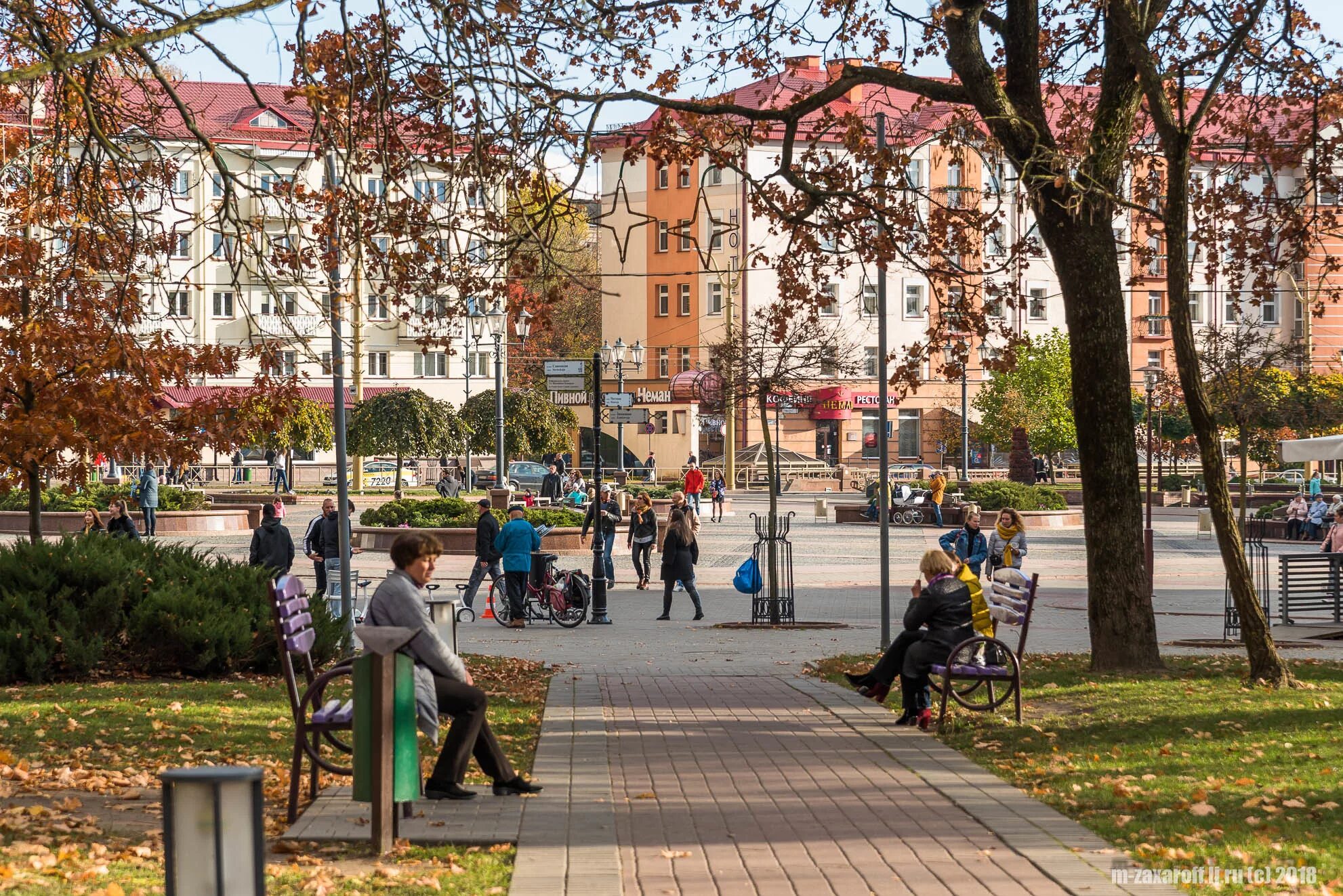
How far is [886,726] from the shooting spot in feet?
34.9

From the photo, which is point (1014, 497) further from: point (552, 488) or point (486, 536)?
point (486, 536)

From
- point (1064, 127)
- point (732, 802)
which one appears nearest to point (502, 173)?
point (732, 802)

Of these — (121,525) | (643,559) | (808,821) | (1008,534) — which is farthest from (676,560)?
(808,821)

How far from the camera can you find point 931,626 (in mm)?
10859

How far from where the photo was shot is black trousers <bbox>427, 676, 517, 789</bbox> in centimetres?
742

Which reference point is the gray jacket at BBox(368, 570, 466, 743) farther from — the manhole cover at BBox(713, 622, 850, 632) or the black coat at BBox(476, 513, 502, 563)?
the black coat at BBox(476, 513, 502, 563)

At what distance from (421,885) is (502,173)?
587 centimetres

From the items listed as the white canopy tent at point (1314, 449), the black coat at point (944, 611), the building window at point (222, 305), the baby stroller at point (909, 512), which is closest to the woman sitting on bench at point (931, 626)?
the black coat at point (944, 611)

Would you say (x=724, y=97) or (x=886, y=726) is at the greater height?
(x=724, y=97)

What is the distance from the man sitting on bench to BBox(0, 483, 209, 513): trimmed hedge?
3248cm

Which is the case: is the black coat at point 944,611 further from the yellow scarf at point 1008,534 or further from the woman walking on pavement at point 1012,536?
the yellow scarf at point 1008,534

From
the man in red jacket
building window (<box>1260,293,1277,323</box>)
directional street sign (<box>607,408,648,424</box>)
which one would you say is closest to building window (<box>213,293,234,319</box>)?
the man in red jacket

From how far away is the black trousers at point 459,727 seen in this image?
24.3 feet

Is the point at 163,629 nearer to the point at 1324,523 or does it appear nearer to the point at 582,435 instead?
the point at 1324,523
